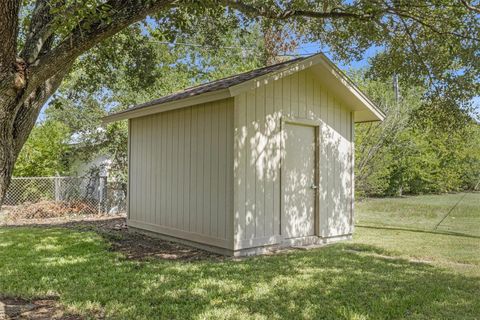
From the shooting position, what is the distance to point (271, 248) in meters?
6.68

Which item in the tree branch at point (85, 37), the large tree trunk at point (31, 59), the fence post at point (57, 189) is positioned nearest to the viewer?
the large tree trunk at point (31, 59)

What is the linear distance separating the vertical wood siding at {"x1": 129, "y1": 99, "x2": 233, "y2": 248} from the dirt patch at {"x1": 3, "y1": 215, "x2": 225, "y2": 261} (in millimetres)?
234

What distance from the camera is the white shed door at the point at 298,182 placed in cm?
695

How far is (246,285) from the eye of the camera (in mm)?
4504

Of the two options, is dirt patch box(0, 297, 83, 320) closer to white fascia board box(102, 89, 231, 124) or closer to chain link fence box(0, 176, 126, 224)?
white fascia board box(102, 89, 231, 124)

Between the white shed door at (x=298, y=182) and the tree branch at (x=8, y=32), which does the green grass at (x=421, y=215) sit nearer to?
the white shed door at (x=298, y=182)

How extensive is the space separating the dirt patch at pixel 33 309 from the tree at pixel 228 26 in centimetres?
129

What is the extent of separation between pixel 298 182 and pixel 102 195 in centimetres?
733

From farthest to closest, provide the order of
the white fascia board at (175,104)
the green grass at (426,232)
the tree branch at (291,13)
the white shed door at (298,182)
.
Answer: the white shed door at (298,182) < the green grass at (426,232) < the tree branch at (291,13) < the white fascia board at (175,104)

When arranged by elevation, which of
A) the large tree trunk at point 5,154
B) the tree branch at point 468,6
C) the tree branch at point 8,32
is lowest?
the large tree trunk at point 5,154

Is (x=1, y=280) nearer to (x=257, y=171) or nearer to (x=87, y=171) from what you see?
(x=257, y=171)


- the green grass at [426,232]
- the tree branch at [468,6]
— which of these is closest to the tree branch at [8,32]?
the green grass at [426,232]

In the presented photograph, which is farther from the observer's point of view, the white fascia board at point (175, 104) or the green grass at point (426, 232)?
the green grass at point (426, 232)

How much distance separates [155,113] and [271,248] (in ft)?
11.8
